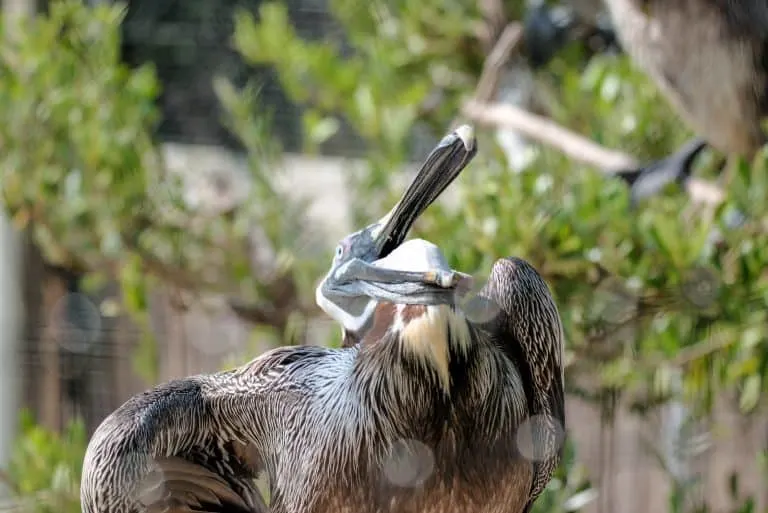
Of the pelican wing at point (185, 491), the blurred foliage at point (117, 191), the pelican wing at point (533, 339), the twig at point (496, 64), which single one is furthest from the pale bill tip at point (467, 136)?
the twig at point (496, 64)

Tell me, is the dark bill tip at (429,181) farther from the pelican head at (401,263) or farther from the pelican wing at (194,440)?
the pelican wing at (194,440)

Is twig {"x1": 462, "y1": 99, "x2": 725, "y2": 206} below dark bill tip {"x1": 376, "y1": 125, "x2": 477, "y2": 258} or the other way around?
the other way around

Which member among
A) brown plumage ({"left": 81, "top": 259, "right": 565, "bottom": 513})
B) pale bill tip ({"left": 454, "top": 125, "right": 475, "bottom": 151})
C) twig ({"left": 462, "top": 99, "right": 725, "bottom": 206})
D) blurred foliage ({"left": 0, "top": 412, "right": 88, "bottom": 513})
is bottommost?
blurred foliage ({"left": 0, "top": 412, "right": 88, "bottom": 513})

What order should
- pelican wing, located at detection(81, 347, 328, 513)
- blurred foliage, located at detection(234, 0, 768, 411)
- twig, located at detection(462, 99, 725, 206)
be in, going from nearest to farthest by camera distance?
1. pelican wing, located at detection(81, 347, 328, 513)
2. blurred foliage, located at detection(234, 0, 768, 411)
3. twig, located at detection(462, 99, 725, 206)

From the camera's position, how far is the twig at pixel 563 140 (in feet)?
4.31

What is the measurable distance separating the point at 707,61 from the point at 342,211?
635mm

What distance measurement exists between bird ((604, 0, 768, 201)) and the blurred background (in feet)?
0.20

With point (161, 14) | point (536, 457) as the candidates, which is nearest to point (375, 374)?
point (536, 457)

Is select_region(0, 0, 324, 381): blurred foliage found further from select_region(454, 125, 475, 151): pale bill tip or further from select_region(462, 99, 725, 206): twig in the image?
select_region(454, 125, 475, 151): pale bill tip

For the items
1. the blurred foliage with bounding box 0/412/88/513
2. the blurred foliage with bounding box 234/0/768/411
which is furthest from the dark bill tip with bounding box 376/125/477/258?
the blurred foliage with bounding box 0/412/88/513

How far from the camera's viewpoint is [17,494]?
129cm

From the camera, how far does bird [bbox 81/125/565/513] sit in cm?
60

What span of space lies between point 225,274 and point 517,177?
453 mm

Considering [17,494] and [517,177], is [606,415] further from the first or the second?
[17,494]
